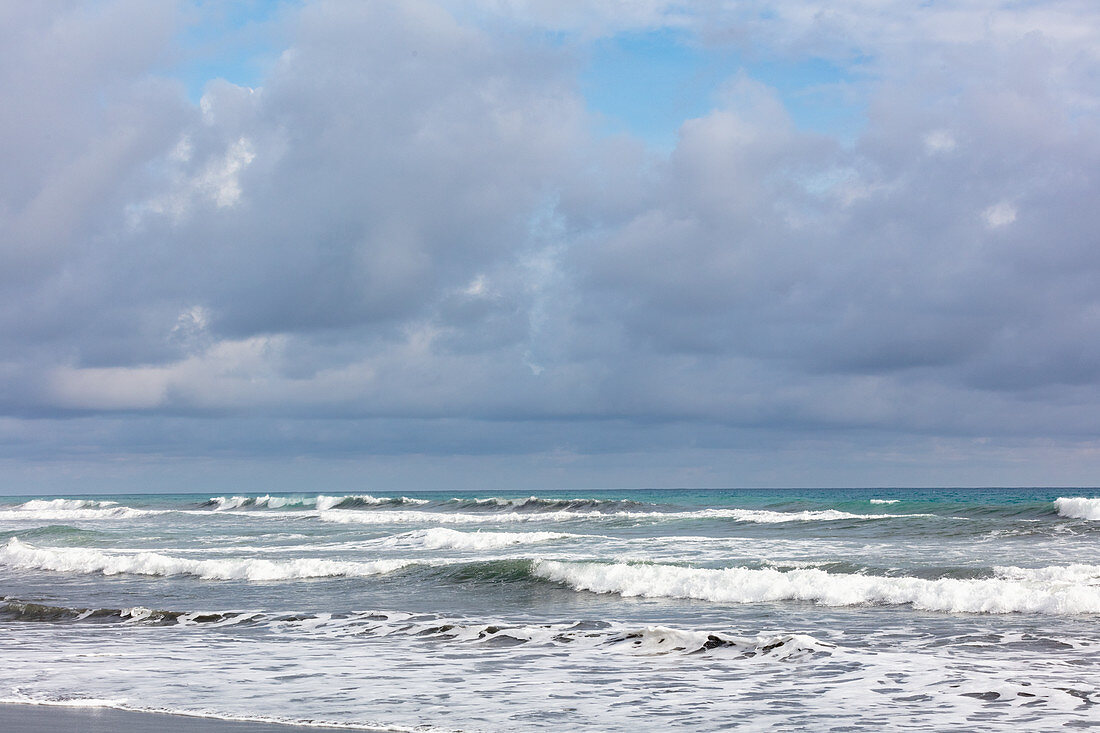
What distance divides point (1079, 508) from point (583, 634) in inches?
1289

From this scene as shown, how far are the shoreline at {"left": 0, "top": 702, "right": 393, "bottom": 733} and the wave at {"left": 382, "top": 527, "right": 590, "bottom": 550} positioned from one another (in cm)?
1977

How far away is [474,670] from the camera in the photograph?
1134 cm

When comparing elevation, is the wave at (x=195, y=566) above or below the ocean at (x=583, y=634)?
below

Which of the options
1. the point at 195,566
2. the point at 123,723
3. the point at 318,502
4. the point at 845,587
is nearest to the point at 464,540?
the point at 195,566

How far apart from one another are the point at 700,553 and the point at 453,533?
31.1ft

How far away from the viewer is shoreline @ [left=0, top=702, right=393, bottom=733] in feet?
27.8

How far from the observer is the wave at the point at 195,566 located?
2245 centimetres

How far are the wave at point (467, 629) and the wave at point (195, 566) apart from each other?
5.37 m

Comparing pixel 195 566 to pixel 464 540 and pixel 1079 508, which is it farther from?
pixel 1079 508

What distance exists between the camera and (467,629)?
47.0 feet

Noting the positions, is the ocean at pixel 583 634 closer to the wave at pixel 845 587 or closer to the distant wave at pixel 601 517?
the wave at pixel 845 587

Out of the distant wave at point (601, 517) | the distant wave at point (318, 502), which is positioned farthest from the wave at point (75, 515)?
the distant wave at point (601, 517)

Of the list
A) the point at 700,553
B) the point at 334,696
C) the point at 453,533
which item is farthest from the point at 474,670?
the point at 453,533

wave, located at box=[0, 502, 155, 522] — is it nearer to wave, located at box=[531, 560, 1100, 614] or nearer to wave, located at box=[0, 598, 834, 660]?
wave, located at box=[0, 598, 834, 660]
